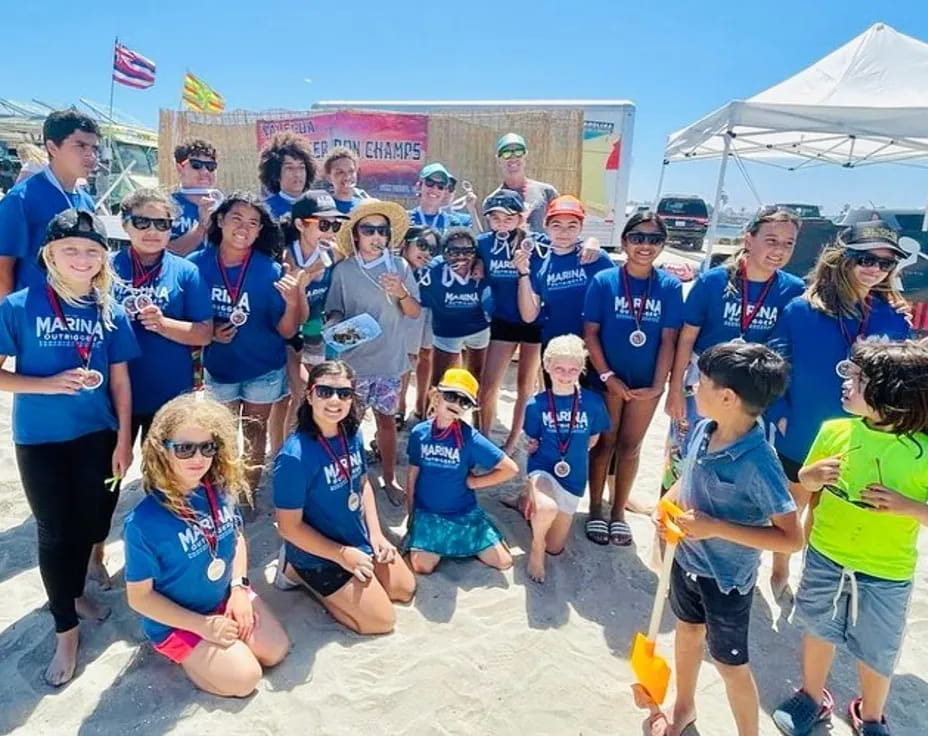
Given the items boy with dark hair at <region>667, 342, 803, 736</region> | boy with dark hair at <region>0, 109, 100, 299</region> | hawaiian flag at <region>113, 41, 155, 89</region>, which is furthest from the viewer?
hawaiian flag at <region>113, 41, 155, 89</region>

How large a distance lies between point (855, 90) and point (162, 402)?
8.83 metres

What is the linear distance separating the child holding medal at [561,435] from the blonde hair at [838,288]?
4.23ft

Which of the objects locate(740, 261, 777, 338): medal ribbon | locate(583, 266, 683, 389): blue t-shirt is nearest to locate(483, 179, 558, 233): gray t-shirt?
locate(583, 266, 683, 389): blue t-shirt

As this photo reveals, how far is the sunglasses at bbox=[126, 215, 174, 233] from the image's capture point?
3.03m

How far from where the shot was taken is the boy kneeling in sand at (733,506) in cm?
213

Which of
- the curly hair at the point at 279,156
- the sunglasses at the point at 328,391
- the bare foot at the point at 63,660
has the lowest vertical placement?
the bare foot at the point at 63,660

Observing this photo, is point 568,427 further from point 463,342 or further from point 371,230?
point 371,230

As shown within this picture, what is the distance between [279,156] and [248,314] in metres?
1.70

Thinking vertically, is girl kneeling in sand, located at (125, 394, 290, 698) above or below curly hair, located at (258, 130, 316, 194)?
below

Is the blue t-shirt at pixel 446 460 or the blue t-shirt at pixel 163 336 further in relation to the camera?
the blue t-shirt at pixel 446 460

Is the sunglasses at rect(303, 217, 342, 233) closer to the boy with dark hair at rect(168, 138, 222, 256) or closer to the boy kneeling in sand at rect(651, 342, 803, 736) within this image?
the boy with dark hair at rect(168, 138, 222, 256)

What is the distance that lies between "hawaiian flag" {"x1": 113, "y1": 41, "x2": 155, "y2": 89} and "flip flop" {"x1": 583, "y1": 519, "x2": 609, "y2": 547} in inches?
728

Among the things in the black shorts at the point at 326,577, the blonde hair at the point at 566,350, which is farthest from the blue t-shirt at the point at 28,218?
the blonde hair at the point at 566,350

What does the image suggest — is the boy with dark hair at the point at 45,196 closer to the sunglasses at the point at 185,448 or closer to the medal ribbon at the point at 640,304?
the sunglasses at the point at 185,448
